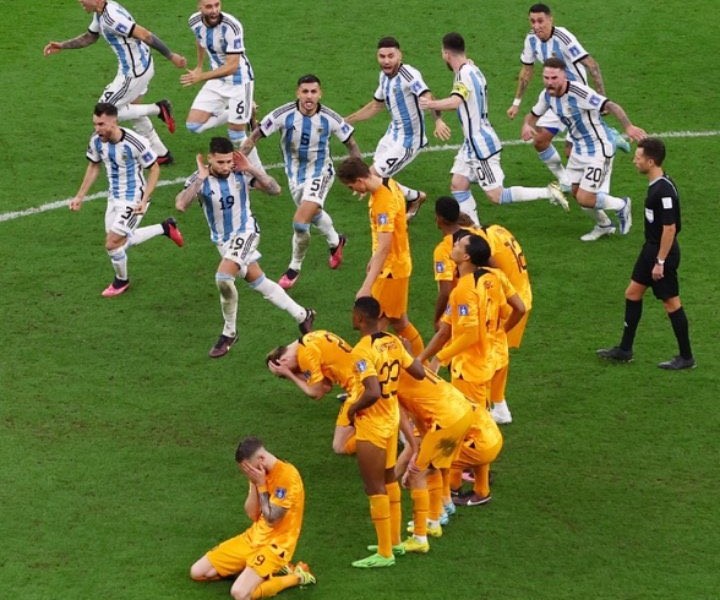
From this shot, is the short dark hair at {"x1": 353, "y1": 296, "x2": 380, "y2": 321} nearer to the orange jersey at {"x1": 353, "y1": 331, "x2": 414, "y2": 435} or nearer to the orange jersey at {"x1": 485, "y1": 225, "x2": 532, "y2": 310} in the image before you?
the orange jersey at {"x1": 353, "y1": 331, "x2": 414, "y2": 435}

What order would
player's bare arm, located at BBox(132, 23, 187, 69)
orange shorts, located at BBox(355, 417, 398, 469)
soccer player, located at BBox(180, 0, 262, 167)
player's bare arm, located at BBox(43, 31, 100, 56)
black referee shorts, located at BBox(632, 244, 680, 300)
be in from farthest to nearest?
1. player's bare arm, located at BBox(43, 31, 100, 56)
2. player's bare arm, located at BBox(132, 23, 187, 69)
3. soccer player, located at BBox(180, 0, 262, 167)
4. black referee shorts, located at BBox(632, 244, 680, 300)
5. orange shorts, located at BBox(355, 417, 398, 469)

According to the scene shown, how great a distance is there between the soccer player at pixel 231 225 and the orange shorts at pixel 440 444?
143 inches

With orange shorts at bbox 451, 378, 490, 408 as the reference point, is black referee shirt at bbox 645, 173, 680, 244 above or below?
above

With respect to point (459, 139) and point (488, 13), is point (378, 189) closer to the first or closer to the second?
point (459, 139)

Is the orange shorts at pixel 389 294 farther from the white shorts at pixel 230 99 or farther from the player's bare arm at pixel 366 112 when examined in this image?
the white shorts at pixel 230 99

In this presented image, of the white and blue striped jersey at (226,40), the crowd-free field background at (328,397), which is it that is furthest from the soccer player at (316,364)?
the white and blue striped jersey at (226,40)

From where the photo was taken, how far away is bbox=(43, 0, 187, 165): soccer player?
19.0 metres

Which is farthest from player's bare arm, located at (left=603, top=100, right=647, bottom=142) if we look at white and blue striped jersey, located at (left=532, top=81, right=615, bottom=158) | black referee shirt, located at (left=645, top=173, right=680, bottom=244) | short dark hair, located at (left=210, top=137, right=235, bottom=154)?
short dark hair, located at (left=210, top=137, right=235, bottom=154)

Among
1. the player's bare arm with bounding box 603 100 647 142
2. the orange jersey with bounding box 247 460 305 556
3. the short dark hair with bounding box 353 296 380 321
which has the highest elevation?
the player's bare arm with bounding box 603 100 647 142

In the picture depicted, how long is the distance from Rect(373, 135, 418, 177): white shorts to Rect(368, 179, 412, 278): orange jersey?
124 inches

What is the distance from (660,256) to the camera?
14492 mm

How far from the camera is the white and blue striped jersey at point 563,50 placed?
1853cm

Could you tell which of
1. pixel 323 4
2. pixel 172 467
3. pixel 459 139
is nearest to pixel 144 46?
pixel 459 139

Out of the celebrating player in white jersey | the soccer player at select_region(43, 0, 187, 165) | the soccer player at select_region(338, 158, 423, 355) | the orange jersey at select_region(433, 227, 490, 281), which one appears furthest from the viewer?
the soccer player at select_region(43, 0, 187, 165)
